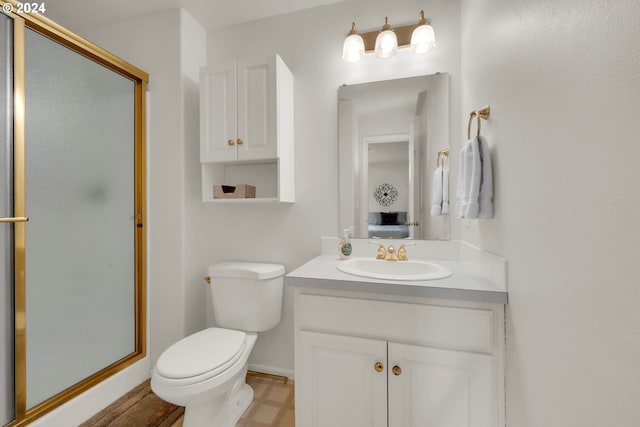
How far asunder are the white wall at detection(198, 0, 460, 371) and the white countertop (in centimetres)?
58

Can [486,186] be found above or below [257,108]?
below

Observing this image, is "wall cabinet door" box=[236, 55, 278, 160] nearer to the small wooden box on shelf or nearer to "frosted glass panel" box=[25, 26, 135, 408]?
the small wooden box on shelf

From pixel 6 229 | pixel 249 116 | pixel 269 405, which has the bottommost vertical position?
pixel 269 405

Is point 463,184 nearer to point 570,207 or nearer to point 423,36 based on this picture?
point 570,207

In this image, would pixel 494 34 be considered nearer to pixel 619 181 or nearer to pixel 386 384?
pixel 619 181

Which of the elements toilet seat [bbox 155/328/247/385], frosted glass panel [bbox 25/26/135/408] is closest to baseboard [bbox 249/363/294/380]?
toilet seat [bbox 155/328/247/385]

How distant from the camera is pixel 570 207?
1.93 ft

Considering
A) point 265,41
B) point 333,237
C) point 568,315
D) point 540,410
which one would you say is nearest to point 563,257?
point 568,315

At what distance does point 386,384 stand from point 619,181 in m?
0.97

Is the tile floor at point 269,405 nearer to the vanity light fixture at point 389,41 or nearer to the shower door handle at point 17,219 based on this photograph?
the shower door handle at point 17,219

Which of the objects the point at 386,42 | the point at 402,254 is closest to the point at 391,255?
the point at 402,254

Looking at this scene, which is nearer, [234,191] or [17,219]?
[17,219]

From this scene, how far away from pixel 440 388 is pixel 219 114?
1.78 m

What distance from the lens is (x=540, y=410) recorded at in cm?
71
